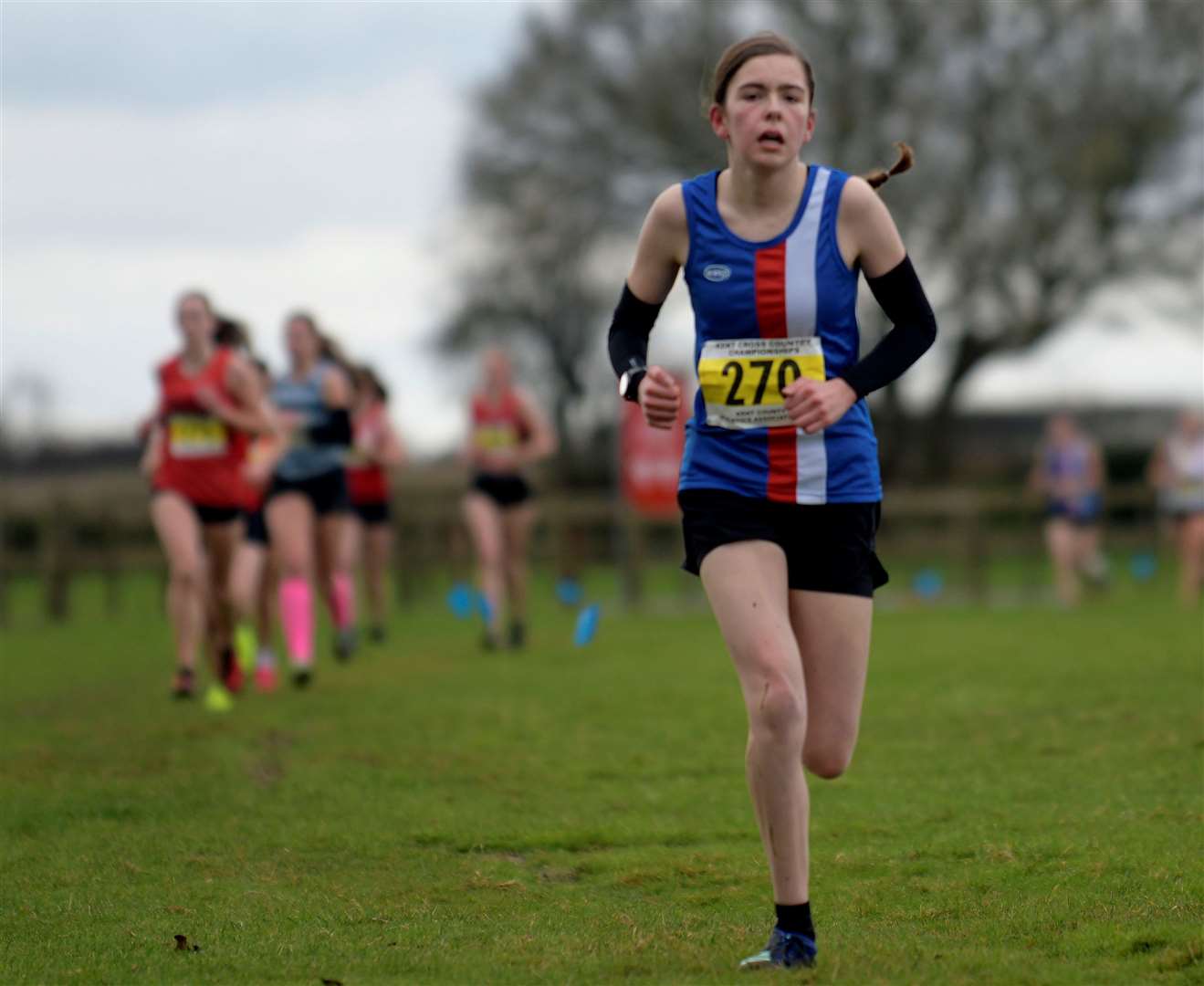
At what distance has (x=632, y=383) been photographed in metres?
5.45

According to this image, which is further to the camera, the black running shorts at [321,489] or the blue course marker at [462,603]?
the blue course marker at [462,603]

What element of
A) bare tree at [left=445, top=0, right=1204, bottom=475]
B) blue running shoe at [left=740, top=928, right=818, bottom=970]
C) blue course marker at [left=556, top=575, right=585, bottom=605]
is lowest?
blue running shoe at [left=740, top=928, right=818, bottom=970]

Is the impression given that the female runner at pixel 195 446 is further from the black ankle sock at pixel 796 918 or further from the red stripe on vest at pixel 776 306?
the black ankle sock at pixel 796 918

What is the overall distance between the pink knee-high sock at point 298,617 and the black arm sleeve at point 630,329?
8.14 meters

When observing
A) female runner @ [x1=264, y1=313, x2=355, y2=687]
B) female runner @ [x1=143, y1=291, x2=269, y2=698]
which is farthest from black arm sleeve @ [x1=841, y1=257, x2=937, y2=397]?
female runner @ [x1=264, y1=313, x2=355, y2=687]

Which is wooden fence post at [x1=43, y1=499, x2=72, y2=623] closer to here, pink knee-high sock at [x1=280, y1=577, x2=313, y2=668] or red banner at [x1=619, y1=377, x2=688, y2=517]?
red banner at [x1=619, y1=377, x2=688, y2=517]

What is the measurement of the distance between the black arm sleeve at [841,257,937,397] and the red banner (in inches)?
725

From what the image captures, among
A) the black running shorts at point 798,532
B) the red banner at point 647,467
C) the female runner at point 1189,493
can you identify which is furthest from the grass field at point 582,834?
the red banner at point 647,467

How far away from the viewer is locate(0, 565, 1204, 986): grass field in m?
5.30

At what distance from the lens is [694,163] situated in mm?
41812

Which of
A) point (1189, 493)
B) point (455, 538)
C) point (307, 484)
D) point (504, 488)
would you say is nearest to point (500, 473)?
point (504, 488)

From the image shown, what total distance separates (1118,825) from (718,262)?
2785 millimetres

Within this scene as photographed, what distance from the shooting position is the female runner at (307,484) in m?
13.6

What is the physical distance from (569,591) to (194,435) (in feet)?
47.9
